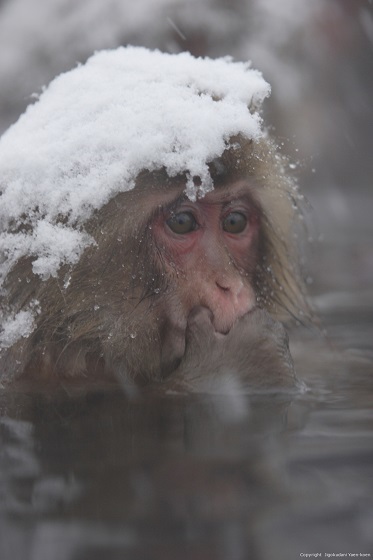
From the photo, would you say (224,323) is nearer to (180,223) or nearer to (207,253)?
(207,253)

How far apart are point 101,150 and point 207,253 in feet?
1.57

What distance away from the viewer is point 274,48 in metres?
8.16

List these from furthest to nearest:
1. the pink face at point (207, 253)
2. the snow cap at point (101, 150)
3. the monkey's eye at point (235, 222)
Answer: the monkey's eye at point (235, 222), the pink face at point (207, 253), the snow cap at point (101, 150)

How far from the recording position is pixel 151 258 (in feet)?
9.52

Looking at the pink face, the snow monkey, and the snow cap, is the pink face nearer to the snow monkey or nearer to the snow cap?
the snow monkey

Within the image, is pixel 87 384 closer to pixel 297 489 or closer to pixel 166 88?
pixel 166 88

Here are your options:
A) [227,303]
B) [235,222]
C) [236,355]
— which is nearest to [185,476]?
[236,355]

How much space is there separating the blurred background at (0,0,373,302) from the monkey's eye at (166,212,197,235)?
3546mm

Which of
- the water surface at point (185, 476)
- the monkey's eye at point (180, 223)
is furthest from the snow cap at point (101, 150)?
the water surface at point (185, 476)

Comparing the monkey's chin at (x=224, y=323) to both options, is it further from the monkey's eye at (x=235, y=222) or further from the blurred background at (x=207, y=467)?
the monkey's eye at (x=235, y=222)

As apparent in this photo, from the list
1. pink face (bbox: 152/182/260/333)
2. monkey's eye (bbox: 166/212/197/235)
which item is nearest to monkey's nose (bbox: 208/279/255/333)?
pink face (bbox: 152/182/260/333)

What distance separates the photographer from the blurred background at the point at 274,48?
7273mm

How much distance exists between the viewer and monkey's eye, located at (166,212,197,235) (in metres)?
2.96

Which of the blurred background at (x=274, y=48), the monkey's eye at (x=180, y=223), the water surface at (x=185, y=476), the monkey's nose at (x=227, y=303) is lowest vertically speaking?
the water surface at (x=185, y=476)
